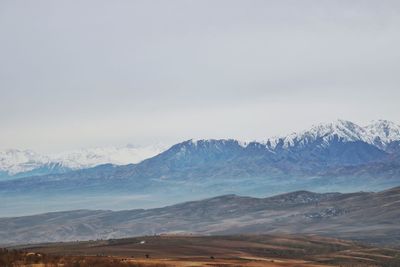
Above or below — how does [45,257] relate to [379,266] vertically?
above

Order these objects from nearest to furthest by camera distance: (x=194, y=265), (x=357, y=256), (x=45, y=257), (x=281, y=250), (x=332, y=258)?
(x=45, y=257) < (x=194, y=265) < (x=332, y=258) < (x=357, y=256) < (x=281, y=250)

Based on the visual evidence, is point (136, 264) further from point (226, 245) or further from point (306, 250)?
point (306, 250)

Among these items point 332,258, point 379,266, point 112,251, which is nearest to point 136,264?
point 112,251

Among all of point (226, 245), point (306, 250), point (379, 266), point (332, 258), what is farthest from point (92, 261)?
point (306, 250)

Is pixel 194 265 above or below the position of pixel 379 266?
above

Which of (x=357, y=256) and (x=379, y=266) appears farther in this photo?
(x=357, y=256)

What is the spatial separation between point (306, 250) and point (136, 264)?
11388 cm

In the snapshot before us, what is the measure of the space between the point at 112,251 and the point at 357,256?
6082 centimetres

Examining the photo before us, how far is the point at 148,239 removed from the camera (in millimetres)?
175500

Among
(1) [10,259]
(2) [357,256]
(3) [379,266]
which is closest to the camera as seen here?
(1) [10,259]

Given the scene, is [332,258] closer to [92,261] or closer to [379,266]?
[379,266]

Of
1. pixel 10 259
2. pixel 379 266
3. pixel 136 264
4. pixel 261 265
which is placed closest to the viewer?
pixel 10 259

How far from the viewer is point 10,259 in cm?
6431

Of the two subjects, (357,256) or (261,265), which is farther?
(357,256)
